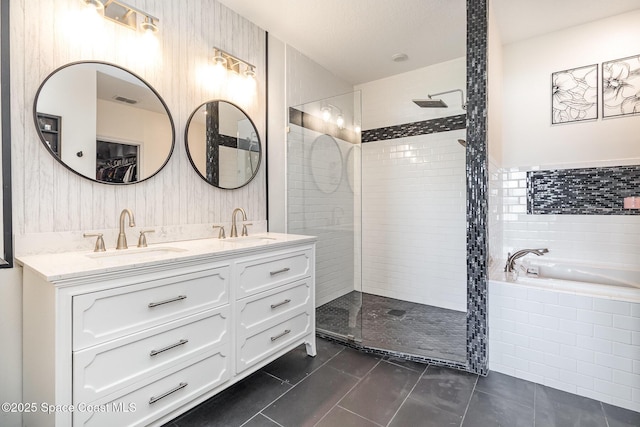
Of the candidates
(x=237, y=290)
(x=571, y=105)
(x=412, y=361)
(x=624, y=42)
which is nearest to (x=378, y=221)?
(x=412, y=361)

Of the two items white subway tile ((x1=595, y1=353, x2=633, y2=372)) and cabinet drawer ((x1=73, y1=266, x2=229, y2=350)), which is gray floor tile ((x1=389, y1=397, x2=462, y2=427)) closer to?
white subway tile ((x1=595, y1=353, x2=633, y2=372))

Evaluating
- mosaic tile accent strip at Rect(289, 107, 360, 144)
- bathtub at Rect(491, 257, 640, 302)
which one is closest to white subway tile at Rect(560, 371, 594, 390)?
bathtub at Rect(491, 257, 640, 302)

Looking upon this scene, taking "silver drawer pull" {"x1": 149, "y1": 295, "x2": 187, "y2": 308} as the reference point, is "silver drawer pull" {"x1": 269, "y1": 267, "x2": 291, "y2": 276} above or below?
above

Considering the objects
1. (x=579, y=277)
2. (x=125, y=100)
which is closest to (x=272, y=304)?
(x=125, y=100)

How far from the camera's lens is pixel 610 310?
5.79 ft

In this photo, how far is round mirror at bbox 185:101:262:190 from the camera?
2143mm

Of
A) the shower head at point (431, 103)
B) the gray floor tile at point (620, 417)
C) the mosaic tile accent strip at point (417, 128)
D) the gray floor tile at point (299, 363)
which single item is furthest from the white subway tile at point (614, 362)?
the shower head at point (431, 103)

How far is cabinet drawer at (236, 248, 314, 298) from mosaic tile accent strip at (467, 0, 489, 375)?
1154mm

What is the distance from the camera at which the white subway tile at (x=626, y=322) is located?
5.58 feet

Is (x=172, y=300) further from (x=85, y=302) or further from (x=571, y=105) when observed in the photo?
(x=571, y=105)

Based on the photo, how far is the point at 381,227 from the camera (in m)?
3.70

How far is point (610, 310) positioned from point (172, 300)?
2421 millimetres

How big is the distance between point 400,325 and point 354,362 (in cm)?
78

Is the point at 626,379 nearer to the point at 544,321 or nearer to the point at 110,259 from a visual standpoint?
the point at 544,321
